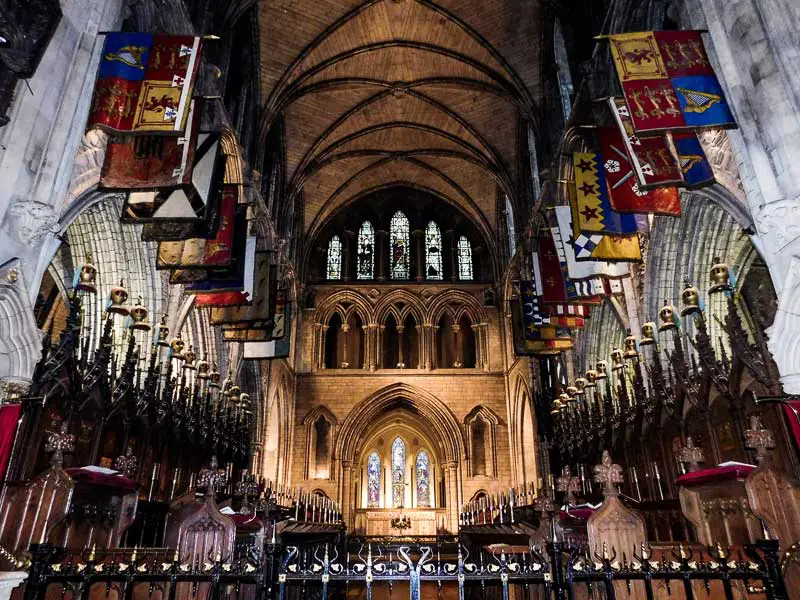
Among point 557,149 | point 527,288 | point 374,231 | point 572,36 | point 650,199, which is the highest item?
point 374,231

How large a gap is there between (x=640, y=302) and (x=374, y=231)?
14887mm

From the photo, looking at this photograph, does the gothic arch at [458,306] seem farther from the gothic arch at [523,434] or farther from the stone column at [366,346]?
the gothic arch at [523,434]

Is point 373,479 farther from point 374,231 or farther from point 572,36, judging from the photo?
point 572,36

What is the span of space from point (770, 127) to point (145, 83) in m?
7.59

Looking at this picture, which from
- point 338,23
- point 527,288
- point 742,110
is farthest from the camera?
point 338,23

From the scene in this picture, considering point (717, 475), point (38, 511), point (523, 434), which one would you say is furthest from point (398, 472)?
point (38, 511)

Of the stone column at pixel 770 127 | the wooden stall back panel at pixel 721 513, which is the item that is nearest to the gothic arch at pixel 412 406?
the wooden stall back panel at pixel 721 513

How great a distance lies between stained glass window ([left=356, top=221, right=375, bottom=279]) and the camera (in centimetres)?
2475

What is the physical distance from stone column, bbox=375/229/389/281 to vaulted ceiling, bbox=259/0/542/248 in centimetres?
208

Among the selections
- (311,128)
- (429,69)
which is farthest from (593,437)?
(311,128)

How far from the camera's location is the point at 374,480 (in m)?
23.1

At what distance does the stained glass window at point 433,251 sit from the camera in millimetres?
24797

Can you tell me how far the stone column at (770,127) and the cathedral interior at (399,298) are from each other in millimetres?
33

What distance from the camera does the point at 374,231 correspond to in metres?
25.4
